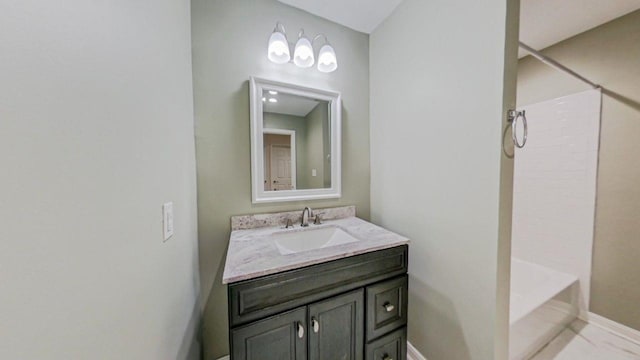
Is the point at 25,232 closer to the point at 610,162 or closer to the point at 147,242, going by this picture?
the point at 147,242

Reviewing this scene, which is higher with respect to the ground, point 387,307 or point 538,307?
point 387,307

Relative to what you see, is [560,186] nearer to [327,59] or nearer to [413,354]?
[413,354]

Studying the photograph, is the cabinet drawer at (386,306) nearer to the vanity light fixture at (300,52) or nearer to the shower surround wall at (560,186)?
the vanity light fixture at (300,52)

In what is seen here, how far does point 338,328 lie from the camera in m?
0.95

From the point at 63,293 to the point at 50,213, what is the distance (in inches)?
5.3

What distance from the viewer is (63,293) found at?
0.33m

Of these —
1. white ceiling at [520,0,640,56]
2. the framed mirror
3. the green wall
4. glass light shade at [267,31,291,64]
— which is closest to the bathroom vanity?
the green wall

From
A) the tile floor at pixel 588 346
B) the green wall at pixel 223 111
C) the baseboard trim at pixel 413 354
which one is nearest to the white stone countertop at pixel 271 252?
the green wall at pixel 223 111

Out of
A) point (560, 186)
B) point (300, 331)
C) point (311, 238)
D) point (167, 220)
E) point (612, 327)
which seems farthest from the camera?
point (560, 186)

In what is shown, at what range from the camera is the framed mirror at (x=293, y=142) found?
133cm

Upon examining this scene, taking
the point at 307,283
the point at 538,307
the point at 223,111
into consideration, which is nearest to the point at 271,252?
the point at 307,283

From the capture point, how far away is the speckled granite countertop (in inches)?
31.7

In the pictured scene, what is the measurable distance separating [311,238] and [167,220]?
0.85 meters

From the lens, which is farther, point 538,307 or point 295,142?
point 295,142
